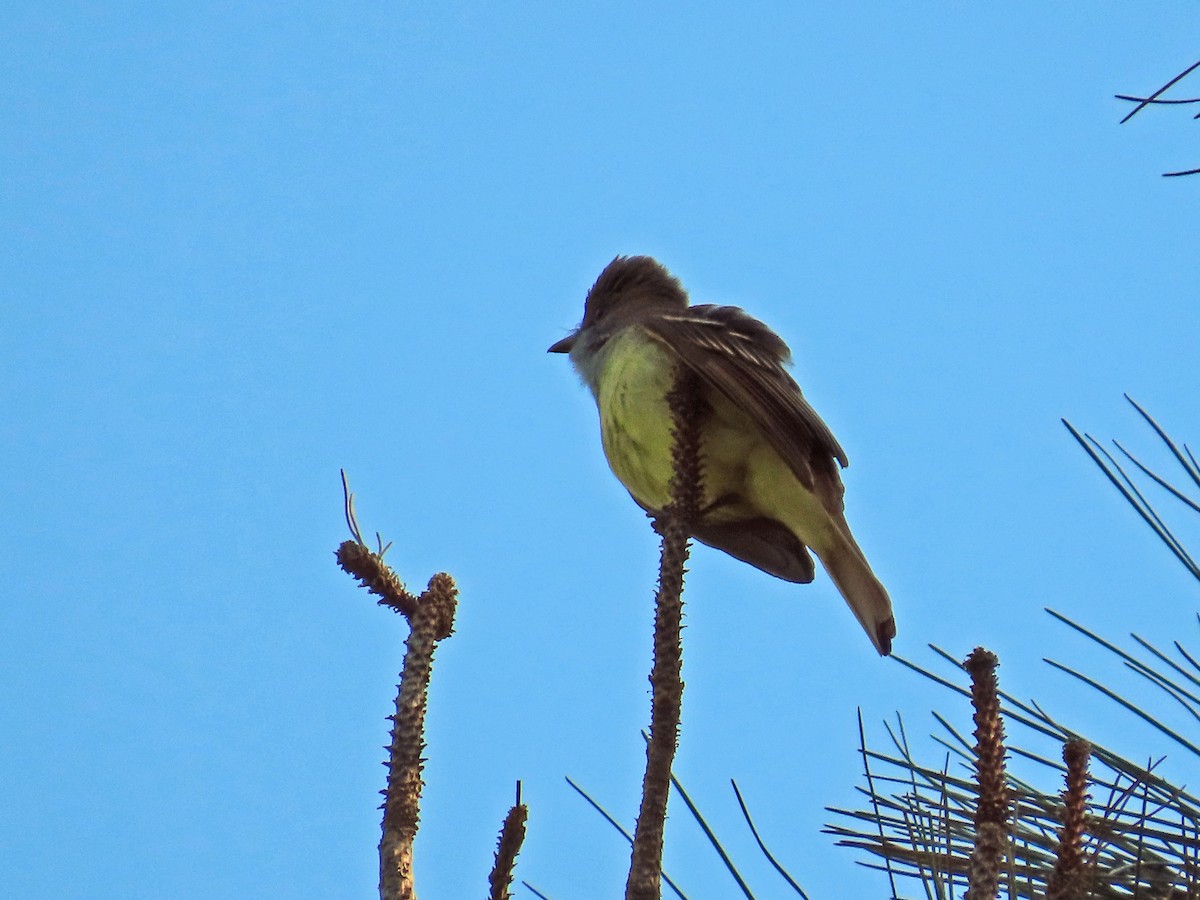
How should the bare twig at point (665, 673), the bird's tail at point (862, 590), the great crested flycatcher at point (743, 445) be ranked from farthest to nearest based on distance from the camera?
the great crested flycatcher at point (743, 445) → the bird's tail at point (862, 590) → the bare twig at point (665, 673)

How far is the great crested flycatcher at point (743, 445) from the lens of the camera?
462cm

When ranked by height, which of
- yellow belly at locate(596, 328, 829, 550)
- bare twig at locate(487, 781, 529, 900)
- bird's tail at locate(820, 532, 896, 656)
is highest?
yellow belly at locate(596, 328, 829, 550)

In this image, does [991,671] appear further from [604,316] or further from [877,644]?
[604,316]

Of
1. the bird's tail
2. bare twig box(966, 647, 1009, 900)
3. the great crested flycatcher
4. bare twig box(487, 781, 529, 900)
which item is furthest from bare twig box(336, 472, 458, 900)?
the bird's tail

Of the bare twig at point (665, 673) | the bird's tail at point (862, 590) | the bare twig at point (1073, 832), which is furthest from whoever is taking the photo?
the bird's tail at point (862, 590)

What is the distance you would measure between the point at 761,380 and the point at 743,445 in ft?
0.71

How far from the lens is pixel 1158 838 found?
223cm

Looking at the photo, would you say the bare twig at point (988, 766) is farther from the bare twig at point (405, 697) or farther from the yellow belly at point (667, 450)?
the yellow belly at point (667, 450)

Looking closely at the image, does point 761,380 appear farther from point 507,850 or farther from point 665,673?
point 507,850

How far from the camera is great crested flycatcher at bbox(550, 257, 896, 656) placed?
15.2 feet

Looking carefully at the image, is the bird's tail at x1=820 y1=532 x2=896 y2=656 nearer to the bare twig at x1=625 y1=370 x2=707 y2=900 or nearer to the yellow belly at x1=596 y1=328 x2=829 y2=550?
the yellow belly at x1=596 y1=328 x2=829 y2=550

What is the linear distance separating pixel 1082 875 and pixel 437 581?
878 millimetres

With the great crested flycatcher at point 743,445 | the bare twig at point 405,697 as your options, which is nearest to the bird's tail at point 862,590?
the great crested flycatcher at point 743,445

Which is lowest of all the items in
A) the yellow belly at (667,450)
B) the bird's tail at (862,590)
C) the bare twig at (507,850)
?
the bare twig at (507,850)
